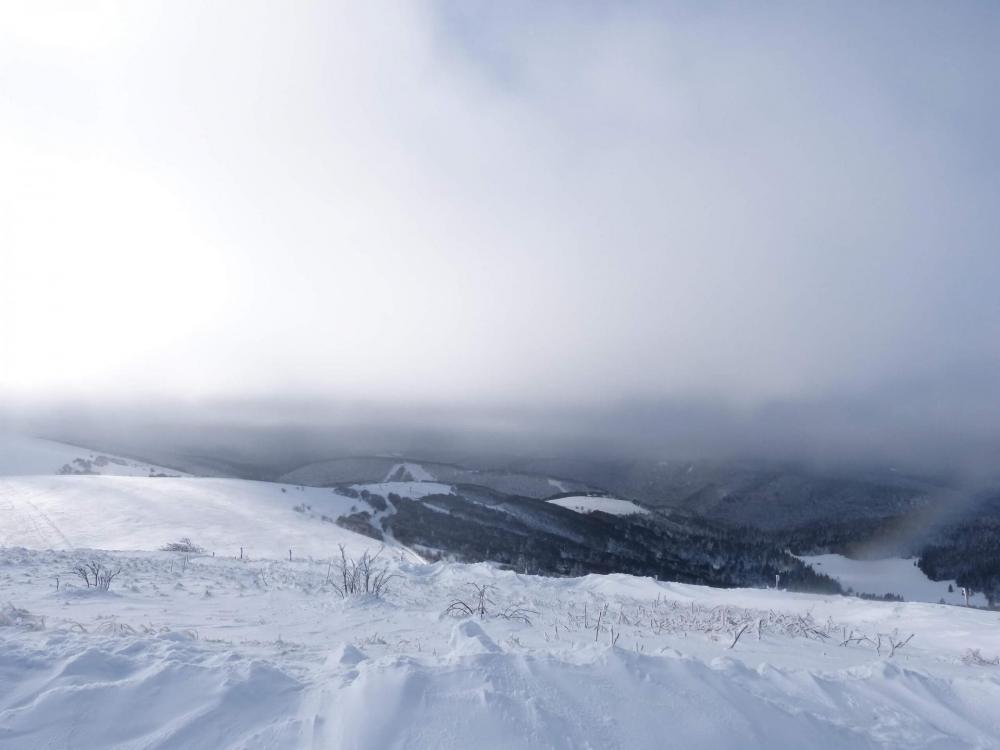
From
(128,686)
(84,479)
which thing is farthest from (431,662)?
(84,479)

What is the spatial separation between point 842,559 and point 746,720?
123 metres

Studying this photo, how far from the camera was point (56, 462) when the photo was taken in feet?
321

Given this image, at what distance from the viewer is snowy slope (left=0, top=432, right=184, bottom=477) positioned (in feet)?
299

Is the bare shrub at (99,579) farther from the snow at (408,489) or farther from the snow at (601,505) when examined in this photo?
the snow at (601,505)

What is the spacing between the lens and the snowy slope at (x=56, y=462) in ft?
299

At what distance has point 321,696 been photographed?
414 cm

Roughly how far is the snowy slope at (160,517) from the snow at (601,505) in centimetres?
7836

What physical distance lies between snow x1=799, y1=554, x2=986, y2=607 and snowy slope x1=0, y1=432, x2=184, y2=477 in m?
110

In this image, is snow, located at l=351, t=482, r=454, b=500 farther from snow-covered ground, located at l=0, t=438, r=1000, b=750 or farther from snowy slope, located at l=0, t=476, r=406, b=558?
snow-covered ground, located at l=0, t=438, r=1000, b=750

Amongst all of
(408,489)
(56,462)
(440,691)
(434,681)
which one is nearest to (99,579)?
(434,681)

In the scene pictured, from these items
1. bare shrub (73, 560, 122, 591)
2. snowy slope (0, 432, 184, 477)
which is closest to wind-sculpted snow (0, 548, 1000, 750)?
bare shrub (73, 560, 122, 591)

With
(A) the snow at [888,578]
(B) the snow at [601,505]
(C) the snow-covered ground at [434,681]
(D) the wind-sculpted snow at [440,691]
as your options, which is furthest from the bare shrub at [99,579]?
(B) the snow at [601,505]

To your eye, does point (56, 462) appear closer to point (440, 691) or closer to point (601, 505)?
point (601, 505)

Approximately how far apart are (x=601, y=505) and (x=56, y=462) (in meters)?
108
